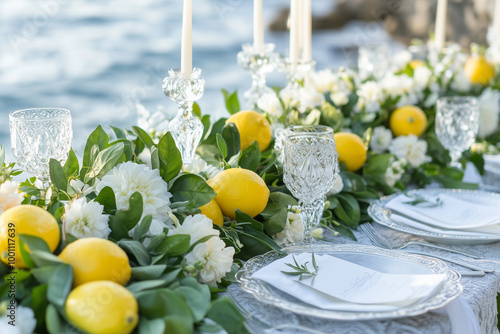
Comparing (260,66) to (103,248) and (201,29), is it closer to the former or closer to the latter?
(103,248)

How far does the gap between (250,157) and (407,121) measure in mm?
669

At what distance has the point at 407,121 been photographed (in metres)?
1.60

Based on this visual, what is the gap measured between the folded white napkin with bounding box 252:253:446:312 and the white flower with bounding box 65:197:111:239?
0.24m

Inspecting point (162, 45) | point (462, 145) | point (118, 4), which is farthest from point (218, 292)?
point (118, 4)

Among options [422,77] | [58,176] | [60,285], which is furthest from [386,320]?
[422,77]

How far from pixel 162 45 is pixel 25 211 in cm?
912

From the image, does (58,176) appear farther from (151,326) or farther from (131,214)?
(151,326)

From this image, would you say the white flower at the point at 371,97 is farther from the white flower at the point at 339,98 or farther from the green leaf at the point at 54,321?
the green leaf at the point at 54,321

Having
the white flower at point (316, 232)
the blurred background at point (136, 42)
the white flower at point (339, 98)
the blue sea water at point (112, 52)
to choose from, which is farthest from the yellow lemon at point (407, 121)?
the blue sea water at point (112, 52)

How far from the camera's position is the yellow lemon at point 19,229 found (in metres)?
0.72

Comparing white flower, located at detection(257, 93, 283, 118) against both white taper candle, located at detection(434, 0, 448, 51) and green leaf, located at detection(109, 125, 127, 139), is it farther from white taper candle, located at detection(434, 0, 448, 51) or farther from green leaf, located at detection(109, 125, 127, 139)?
white taper candle, located at detection(434, 0, 448, 51)

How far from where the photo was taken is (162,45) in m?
9.51

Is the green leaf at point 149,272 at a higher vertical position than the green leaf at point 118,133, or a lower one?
lower

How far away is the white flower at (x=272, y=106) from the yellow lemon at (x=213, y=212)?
481 mm
